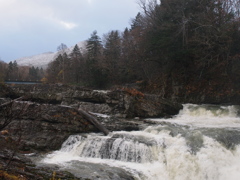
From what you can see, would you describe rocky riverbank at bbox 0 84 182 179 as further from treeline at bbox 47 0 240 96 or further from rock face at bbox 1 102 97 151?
treeline at bbox 47 0 240 96

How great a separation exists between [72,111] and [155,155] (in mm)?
4895

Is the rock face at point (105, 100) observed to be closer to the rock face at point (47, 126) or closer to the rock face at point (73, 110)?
the rock face at point (73, 110)

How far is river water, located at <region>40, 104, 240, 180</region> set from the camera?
727cm

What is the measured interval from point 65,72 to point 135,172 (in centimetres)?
4126

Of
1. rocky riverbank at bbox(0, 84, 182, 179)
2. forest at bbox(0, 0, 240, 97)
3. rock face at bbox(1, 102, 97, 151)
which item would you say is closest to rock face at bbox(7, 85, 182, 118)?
rocky riverbank at bbox(0, 84, 182, 179)

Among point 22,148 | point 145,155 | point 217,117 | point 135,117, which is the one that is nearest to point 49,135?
point 22,148

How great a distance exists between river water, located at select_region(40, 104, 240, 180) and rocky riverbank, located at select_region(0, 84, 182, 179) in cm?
80

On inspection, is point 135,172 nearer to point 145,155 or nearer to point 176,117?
point 145,155

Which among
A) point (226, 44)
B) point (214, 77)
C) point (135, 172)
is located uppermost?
point (226, 44)

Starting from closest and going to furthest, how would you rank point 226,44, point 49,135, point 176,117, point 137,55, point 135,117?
point 49,135
point 135,117
point 176,117
point 226,44
point 137,55

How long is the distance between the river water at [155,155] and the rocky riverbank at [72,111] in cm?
80

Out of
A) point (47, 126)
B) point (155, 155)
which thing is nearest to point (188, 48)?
point (155, 155)

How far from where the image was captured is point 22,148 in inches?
355

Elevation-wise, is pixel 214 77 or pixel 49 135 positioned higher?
pixel 214 77
